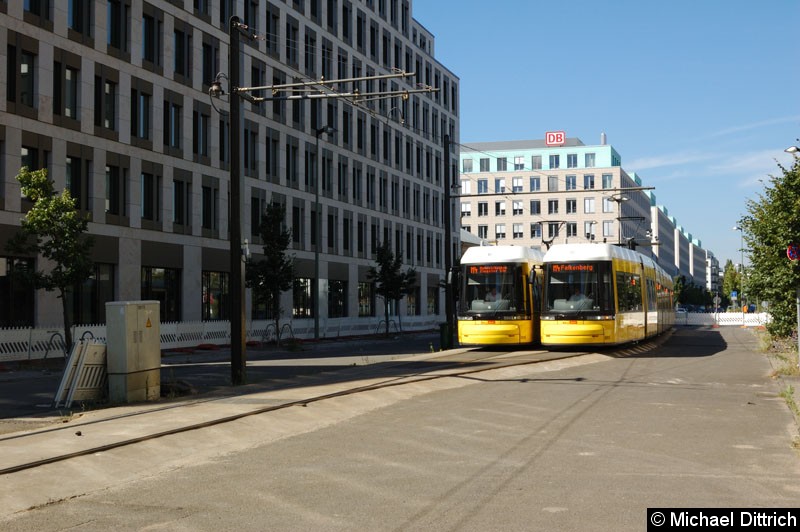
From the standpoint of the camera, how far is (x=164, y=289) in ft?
133

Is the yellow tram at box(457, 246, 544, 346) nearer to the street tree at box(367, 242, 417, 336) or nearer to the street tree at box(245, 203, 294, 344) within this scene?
the street tree at box(245, 203, 294, 344)

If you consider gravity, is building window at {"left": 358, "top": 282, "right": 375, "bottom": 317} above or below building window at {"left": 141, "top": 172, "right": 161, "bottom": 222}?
below

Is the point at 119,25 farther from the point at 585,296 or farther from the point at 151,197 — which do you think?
the point at 585,296

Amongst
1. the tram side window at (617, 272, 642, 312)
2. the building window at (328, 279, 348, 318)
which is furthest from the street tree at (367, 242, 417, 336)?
the tram side window at (617, 272, 642, 312)

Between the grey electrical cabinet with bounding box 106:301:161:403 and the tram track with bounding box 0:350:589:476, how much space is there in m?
1.00

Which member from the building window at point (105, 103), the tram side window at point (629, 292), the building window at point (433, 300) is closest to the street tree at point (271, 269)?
the building window at point (105, 103)

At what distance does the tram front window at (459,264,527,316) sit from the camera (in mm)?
27562

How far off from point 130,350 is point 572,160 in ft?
358

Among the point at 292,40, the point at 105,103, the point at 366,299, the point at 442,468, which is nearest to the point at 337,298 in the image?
the point at 366,299

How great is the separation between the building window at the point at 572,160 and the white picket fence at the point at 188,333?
63.4 meters

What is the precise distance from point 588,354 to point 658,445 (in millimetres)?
16314

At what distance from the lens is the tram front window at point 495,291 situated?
27562 millimetres

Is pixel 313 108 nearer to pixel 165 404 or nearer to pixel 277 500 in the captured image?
pixel 165 404

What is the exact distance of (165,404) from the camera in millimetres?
14430
